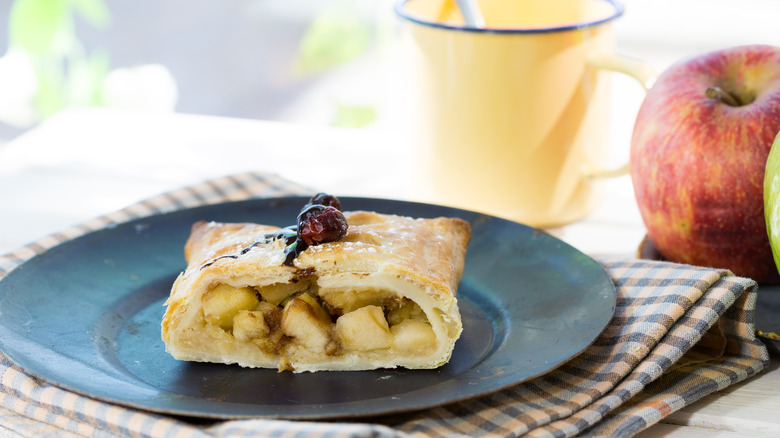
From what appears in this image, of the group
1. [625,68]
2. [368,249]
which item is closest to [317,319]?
[368,249]

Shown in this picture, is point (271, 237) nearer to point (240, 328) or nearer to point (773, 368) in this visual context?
point (240, 328)

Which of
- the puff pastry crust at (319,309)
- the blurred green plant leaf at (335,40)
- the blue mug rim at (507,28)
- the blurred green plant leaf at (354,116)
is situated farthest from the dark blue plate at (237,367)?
the blurred green plant leaf at (335,40)

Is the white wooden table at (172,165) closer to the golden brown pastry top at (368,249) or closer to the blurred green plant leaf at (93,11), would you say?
the golden brown pastry top at (368,249)

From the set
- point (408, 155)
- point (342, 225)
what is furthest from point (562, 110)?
point (342, 225)

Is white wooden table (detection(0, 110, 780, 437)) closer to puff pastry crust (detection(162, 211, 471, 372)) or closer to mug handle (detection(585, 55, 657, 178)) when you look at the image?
mug handle (detection(585, 55, 657, 178))

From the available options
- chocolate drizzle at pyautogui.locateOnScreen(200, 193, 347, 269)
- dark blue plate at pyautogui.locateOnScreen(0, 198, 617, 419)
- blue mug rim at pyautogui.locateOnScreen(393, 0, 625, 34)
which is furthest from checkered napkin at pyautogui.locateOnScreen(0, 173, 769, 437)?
blue mug rim at pyautogui.locateOnScreen(393, 0, 625, 34)

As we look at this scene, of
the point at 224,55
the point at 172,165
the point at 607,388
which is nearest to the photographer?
the point at 607,388

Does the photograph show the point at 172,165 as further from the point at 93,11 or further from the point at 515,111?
the point at 93,11
